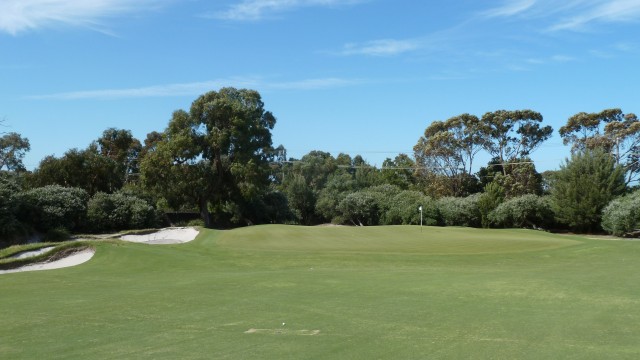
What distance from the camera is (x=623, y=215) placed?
43.3 meters

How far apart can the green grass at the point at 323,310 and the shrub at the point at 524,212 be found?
2988 cm

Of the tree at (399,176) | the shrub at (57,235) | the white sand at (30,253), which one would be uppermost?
the tree at (399,176)

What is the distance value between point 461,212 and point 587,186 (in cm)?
1288

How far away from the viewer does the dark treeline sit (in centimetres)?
4728

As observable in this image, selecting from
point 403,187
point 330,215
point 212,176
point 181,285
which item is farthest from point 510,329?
point 403,187

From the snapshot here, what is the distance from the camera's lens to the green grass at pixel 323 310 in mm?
8797

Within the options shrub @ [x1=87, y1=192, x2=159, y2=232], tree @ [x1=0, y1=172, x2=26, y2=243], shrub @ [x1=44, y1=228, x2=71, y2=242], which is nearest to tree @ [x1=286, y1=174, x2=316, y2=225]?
shrub @ [x1=87, y1=192, x2=159, y2=232]

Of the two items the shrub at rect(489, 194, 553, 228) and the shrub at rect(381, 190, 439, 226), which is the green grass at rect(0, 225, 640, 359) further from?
the shrub at rect(381, 190, 439, 226)

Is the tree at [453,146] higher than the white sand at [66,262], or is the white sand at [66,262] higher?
the tree at [453,146]

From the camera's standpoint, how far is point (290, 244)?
31078 millimetres

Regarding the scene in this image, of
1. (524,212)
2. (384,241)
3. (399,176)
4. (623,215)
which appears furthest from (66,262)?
(399,176)

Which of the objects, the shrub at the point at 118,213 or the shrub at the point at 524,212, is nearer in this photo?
the shrub at the point at 118,213

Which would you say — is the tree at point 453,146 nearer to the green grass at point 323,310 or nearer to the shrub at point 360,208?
the shrub at point 360,208

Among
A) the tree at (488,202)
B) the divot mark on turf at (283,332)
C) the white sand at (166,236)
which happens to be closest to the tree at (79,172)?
the white sand at (166,236)
